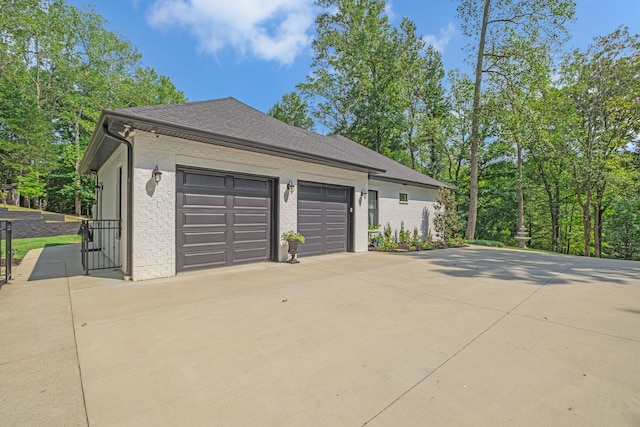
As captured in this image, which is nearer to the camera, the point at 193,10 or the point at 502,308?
the point at 502,308

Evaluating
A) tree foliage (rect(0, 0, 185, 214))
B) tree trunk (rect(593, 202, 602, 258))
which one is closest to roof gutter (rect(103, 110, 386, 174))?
tree foliage (rect(0, 0, 185, 214))

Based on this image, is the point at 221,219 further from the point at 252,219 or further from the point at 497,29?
the point at 497,29

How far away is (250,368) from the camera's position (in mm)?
2523

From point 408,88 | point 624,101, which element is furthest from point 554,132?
point 408,88

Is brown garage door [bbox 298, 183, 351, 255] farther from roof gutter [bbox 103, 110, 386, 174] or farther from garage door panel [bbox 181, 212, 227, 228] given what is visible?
garage door panel [bbox 181, 212, 227, 228]

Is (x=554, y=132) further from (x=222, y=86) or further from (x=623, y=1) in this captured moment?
(x=222, y=86)

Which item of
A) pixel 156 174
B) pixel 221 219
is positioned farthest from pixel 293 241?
pixel 156 174

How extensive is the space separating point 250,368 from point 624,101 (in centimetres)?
2256

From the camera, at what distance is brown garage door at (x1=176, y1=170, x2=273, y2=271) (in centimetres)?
640

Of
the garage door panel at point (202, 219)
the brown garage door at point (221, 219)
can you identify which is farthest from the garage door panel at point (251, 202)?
the garage door panel at point (202, 219)

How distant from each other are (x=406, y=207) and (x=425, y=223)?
6.18ft

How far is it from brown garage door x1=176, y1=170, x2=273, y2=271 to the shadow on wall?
938cm

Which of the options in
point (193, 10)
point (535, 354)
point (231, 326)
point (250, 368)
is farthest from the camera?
point (193, 10)

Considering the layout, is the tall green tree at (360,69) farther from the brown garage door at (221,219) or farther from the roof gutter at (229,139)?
the brown garage door at (221,219)
